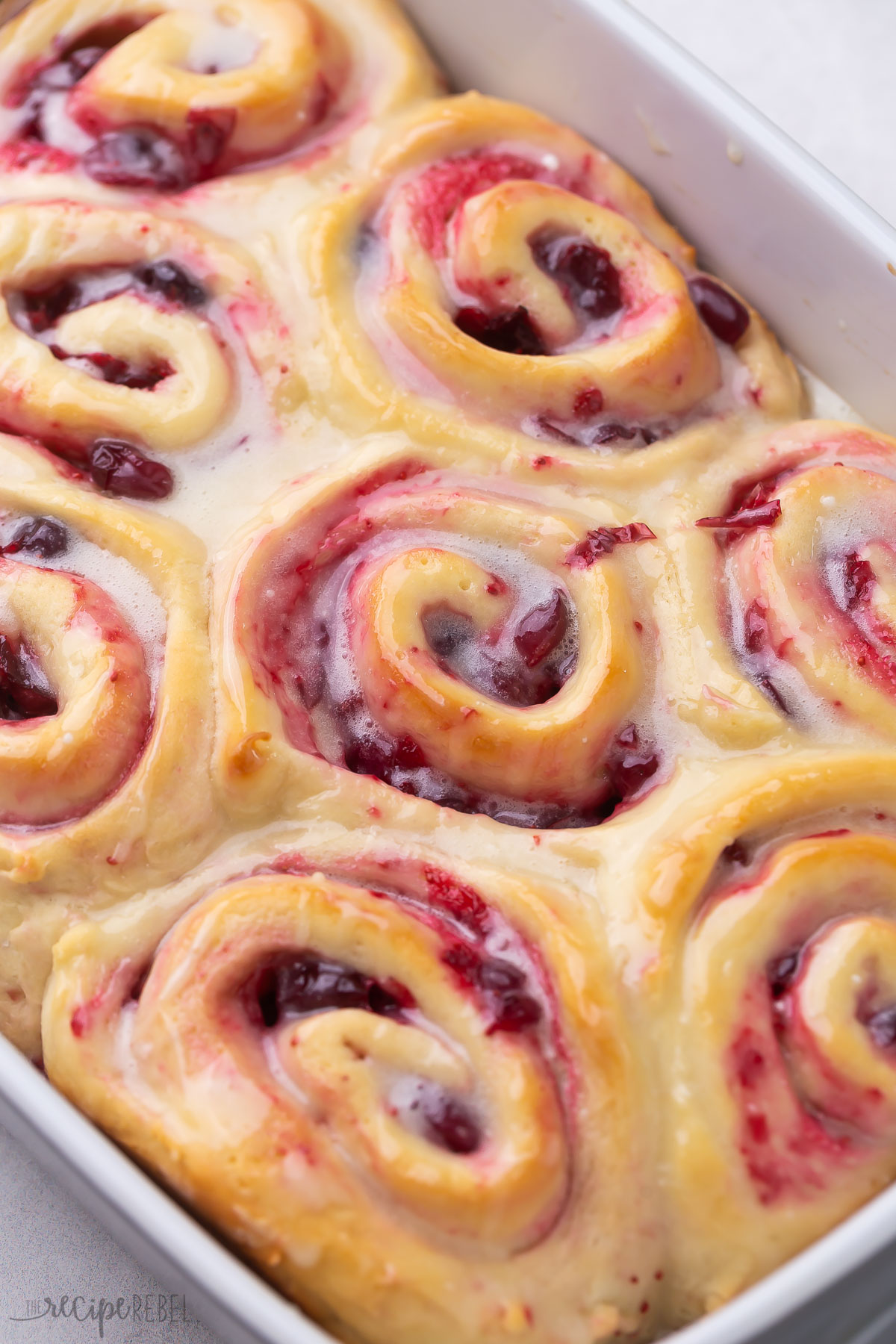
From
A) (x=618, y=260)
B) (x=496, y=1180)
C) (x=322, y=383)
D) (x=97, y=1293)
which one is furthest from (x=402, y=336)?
(x=97, y=1293)

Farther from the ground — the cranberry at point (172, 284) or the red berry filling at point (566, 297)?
the red berry filling at point (566, 297)

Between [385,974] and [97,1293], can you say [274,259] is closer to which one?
[385,974]

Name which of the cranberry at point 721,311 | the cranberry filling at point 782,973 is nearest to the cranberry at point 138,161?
the cranberry at point 721,311

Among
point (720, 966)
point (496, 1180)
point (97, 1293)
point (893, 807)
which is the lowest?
point (97, 1293)

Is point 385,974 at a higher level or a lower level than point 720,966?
lower

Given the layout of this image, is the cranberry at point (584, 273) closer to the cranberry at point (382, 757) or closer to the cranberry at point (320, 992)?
the cranberry at point (382, 757)

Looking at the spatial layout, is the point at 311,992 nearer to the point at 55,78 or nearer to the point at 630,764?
the point at 630,764

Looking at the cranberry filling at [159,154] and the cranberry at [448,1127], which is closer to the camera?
the cranberry at [448,1127]
